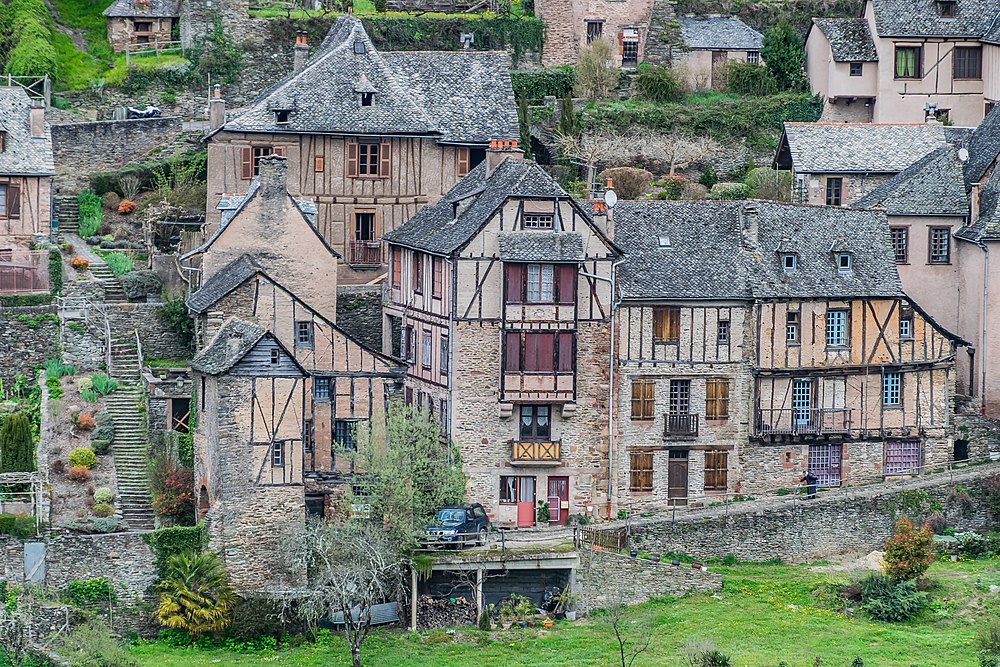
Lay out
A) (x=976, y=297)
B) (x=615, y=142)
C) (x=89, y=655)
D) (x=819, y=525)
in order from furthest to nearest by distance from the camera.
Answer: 1. (x=615, y=142)
2. (x=976, y=297)
3. (x=819, y=525)
4. (x=89, y=655)

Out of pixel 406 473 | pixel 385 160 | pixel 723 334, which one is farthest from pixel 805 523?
pixel 385 160

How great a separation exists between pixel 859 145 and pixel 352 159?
17031 mm

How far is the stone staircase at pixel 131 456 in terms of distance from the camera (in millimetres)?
74000

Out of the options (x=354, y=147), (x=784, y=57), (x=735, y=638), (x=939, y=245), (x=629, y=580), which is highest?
(x=784, y=57)

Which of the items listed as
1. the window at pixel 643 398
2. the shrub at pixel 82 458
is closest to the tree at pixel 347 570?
the shrub at pixel 82 458

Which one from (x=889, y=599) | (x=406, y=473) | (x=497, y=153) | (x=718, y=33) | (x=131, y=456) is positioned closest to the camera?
(x=406, y=473)

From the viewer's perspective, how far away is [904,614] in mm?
73000

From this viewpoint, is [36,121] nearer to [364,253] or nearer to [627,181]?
[364,253]

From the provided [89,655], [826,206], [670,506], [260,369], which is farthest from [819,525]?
[89,655]

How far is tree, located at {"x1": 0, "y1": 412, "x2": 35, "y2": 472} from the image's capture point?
2896 inches

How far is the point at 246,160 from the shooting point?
87.1 m

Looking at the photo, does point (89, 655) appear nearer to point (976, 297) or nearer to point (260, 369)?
point (260, 369)

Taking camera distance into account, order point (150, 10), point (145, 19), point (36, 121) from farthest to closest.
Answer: point (145, 19), point (150, 10), point (36, 121)

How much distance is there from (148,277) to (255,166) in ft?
18.0
